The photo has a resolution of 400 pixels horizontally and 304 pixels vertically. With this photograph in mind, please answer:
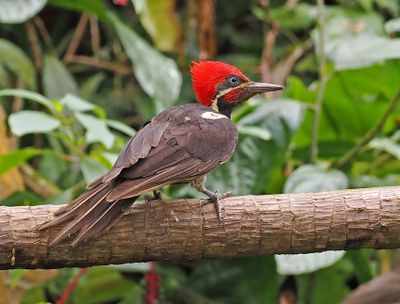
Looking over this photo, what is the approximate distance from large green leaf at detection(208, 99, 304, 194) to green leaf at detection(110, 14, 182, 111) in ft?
1.14

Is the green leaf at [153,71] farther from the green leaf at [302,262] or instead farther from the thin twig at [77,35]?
the thin twig at [77,35]

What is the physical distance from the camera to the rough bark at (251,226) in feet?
7.44

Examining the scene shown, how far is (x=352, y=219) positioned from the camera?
91.4 inches

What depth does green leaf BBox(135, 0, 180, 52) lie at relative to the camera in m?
4.25

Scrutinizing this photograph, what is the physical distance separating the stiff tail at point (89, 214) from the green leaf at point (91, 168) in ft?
2.53

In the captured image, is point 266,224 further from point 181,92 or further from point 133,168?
point 181,92

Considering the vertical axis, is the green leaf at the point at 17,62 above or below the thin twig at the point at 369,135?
above

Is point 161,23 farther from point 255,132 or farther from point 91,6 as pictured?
point 255,132

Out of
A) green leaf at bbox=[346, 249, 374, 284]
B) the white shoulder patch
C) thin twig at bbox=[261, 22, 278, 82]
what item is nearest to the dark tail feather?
the white shoulder patch

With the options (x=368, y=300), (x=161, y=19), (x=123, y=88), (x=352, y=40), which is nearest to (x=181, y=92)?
(x=123, y=88)

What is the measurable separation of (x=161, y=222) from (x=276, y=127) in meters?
1.21

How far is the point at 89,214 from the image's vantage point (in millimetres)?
2205

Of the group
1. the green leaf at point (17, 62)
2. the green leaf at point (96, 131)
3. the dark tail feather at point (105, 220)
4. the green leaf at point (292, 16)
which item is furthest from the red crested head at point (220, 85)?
the green leaf at point (292, 16)

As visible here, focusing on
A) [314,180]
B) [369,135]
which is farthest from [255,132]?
[369,135]
